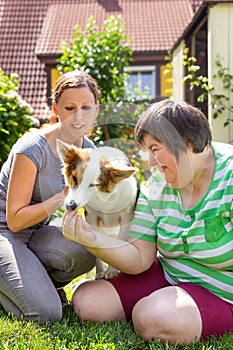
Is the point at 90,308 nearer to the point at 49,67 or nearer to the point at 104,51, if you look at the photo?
the point at 104,51

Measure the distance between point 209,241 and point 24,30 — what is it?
15.3m

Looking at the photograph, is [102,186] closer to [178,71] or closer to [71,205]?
[71,205]

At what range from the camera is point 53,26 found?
1630cm

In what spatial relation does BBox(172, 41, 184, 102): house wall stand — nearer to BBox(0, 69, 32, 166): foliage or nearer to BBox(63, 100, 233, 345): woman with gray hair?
BBox(0, 69, 32, 166): foliage

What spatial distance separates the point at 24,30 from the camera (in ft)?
55.8

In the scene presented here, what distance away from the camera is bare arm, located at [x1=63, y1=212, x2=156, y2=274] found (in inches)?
109

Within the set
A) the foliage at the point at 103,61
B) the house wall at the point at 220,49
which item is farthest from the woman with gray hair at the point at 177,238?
the foliage at the point at 103,61

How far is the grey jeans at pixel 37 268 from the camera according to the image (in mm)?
3051

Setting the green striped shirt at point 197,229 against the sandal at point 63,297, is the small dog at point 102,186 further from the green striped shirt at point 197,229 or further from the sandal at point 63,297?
the sandal at point 63,297

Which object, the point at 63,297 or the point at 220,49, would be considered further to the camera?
the point at 220,49

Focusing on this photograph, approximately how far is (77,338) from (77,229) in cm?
51

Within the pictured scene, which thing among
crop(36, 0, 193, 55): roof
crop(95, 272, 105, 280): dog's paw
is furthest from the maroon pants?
crop(36, 0, 193, 55): roof

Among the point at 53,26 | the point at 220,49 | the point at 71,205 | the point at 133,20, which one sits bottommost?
the point at 71,205

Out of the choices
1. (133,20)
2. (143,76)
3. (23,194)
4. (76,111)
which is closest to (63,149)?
(76,111)
